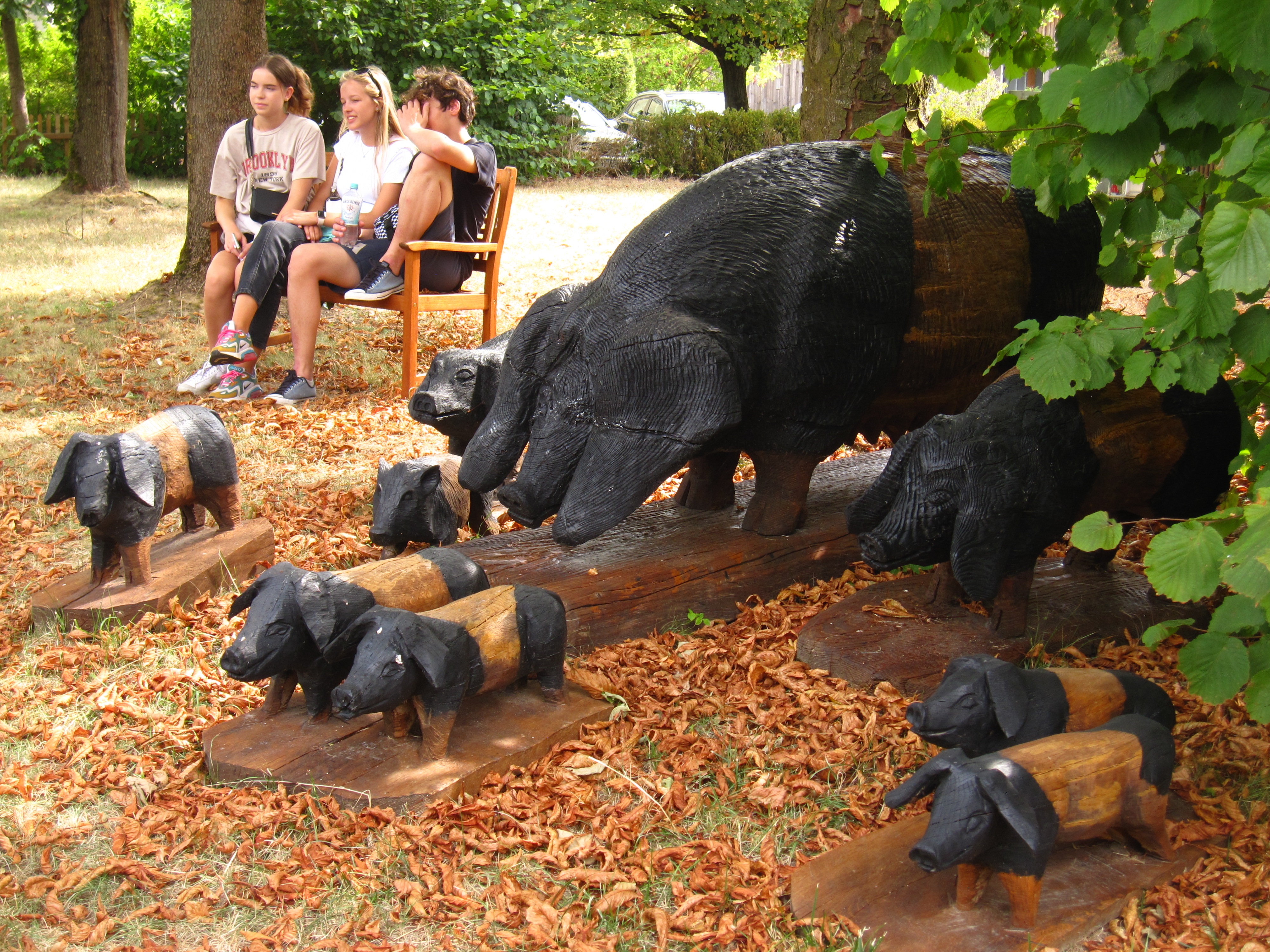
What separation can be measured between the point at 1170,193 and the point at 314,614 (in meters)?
2.77

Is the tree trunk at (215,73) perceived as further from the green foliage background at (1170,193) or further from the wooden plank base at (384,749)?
the green foliage background at (1170,193)

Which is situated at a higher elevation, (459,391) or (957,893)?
(459,391)

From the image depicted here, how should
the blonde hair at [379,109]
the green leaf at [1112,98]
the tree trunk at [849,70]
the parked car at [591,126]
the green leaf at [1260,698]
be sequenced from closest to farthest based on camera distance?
1. the green leaf at [1260,698]
2. the green leaf at [1112,98]
3. the tree trunk at [849,70]
4. the blonde hair at [379,109]
5. the parked car at [591,126]

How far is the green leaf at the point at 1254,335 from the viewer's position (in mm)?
2645

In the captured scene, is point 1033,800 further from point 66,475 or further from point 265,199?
point 265,199

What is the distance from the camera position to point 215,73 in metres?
9.65

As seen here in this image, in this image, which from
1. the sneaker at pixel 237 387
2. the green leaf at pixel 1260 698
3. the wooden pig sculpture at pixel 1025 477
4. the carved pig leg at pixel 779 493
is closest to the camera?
the green leaf at pixel 1260 698

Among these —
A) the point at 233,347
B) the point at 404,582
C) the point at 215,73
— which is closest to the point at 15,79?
the point at 215,73

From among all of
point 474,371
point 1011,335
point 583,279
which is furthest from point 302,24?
point 1011,335

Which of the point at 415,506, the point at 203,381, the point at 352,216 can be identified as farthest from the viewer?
the point at 352,216

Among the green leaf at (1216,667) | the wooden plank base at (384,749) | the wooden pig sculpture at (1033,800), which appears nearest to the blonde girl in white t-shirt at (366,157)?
the wooden plank base at (384,749)

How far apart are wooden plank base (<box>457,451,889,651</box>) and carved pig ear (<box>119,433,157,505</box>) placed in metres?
1.21

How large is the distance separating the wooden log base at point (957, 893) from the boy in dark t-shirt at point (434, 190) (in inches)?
220

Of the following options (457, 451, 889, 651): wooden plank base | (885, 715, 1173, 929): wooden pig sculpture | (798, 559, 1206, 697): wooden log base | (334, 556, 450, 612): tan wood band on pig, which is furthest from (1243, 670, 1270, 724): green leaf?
(334, 556, 450, 612): tan wood band on pig
